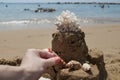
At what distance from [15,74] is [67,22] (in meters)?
3.92

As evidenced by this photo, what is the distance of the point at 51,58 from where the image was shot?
3.20 feet

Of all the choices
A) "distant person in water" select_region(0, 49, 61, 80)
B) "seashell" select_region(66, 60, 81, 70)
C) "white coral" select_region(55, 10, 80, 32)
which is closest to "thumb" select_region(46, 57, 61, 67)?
"distant person in water" select_region(0, 49, 61, 80)

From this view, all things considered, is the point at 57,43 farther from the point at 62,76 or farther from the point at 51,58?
the point at 51,58

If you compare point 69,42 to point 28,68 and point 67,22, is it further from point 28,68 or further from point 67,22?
point 28,68

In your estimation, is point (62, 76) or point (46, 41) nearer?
point (62, 76)

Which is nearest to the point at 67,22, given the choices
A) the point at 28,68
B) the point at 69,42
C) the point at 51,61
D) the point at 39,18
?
the point at 69,42

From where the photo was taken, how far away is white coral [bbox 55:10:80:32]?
15.3ft

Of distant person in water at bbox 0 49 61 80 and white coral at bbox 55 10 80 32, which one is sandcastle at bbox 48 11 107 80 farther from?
distant person in water at bbox 0 49 61 80

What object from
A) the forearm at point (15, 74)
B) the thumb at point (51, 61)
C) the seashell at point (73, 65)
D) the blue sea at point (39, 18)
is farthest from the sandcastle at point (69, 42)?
the blue sea at point (39, 18)

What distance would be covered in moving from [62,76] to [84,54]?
923 millimetres

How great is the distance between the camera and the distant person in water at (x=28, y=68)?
798 millimetres

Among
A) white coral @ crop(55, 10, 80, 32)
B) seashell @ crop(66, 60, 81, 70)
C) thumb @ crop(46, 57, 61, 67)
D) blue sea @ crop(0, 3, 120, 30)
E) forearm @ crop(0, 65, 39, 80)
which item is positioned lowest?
blue sea @ crop(0, 3, 120, 30)

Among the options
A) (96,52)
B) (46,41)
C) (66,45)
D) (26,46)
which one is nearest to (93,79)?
(66,45)

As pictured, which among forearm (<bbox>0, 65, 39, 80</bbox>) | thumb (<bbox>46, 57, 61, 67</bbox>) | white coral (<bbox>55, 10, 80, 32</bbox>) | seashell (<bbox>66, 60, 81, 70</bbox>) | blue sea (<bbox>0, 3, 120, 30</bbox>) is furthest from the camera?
blue sea (<bbox>0, 3, 120, 30</bbox>)
